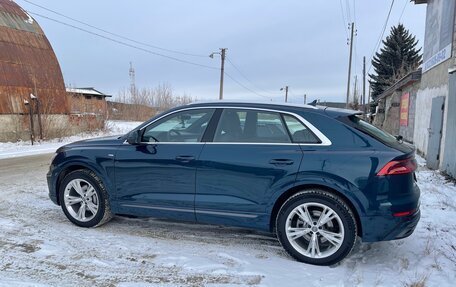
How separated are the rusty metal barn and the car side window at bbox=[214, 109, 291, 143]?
16653mm

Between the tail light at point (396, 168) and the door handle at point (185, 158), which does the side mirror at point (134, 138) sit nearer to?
the door handle at point (185, 158)

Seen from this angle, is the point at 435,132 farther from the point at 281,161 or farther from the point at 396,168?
the point at 281,161

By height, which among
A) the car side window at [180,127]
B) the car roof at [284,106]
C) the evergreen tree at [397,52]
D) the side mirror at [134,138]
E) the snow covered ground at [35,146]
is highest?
the evergreen tree at [397,52]

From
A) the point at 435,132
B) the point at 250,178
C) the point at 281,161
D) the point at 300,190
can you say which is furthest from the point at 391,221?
the point at 435,132

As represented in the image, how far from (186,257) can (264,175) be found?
125cm

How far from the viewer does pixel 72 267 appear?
373cm

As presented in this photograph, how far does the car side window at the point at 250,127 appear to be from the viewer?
4141 mm

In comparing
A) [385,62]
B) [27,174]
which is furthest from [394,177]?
[385,62]

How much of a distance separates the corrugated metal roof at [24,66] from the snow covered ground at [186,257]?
48.7ft

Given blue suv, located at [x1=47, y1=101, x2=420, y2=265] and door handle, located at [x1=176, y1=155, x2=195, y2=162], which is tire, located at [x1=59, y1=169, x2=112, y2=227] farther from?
door handle, located at [x1=176, y1=155, x2=195, y2=162]

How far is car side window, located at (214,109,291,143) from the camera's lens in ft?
13.6

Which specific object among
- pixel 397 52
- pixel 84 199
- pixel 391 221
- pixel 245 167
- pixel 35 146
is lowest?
pixel 35 146

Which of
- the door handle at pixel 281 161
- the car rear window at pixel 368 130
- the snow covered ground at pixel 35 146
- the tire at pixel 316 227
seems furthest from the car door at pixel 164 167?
the snow covered ground at pixel 35 146

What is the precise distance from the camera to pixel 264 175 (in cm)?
400
